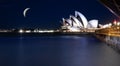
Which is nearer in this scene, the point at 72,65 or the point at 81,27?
the point at 72,65

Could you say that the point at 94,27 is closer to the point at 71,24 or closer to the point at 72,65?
the point at 71,24

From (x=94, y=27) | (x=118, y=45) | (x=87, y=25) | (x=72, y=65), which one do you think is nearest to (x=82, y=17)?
(x=87, y=25)

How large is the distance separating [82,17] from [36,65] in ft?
382

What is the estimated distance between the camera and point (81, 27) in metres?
156

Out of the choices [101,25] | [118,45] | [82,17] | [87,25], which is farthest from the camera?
[101,25]

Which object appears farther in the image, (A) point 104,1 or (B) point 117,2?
(A) point 104,1

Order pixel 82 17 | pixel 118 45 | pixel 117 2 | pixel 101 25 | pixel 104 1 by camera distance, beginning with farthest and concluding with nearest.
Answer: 1. pixel 101 25
2. pixel 82 17
3. pixel 104 1
4. pixel 117 2
5. pixel 118 45

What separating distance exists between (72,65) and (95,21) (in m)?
Result: 131

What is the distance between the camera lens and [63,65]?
26766mm

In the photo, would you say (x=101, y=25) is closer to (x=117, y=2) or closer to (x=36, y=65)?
(x=117, y=2)

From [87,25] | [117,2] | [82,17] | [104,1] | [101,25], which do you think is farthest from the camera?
[101,25]

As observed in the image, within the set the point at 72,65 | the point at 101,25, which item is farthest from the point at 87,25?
the point at 72,65

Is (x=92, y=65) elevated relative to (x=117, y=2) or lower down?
lower down

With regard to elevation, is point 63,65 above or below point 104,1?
below
